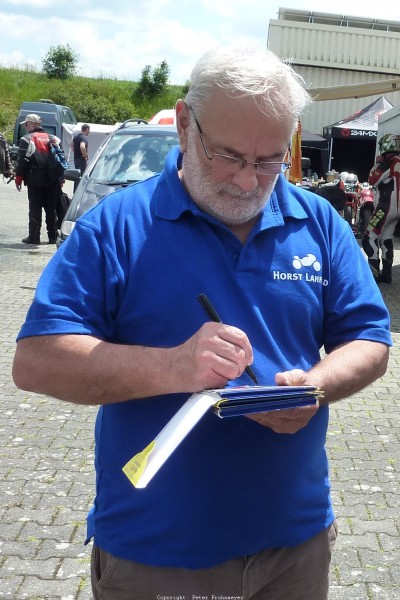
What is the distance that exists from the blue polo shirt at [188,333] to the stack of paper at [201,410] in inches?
8.6

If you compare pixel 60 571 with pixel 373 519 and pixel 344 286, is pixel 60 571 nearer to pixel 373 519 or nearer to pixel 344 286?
pixel 373 519

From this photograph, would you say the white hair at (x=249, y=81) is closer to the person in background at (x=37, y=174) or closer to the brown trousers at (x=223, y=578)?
the brown trousers at (x=223, y=578)

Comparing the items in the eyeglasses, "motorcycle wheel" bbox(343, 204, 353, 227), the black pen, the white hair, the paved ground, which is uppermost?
the white hair

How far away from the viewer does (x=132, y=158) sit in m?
9.73

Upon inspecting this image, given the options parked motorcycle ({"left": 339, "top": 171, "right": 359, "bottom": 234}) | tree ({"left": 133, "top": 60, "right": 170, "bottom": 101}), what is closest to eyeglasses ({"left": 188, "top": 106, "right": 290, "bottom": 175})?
parked motorcycle ({"left": 339, "top": 171, "right": 359, "bottom": 234})

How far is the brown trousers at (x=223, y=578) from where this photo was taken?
1.96m

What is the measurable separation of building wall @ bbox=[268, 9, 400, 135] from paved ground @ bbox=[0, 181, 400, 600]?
3081 centimetres

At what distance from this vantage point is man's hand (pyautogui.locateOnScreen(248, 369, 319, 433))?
1.83 m

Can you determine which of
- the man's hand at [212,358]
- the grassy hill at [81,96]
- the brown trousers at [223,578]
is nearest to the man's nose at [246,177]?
the man's hand at [212,358]

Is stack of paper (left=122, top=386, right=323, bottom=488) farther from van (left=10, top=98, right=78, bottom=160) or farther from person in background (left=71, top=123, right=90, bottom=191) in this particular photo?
van (left=10, top=98, right=78, bottom=160)

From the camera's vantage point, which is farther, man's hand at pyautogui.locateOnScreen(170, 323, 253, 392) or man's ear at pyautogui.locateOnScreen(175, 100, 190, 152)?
man's ear at pyautogui.locateOnScreen(175, 100, 190, 152)

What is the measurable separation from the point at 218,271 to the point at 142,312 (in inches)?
8.1

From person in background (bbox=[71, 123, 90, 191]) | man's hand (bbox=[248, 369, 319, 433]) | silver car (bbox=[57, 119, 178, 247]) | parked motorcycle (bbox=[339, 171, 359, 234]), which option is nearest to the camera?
man's hand (bbox=[248, 369, 319, 433])

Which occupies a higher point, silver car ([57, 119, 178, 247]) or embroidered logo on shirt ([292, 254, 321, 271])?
embroidered logo on shirt ([292, 254, 321, 271])
